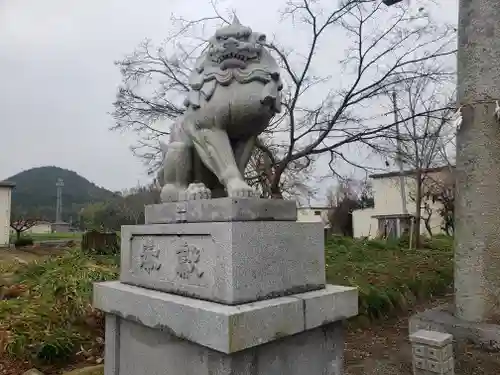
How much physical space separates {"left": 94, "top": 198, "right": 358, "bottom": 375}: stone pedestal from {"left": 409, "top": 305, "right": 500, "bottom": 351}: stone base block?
2768 mm

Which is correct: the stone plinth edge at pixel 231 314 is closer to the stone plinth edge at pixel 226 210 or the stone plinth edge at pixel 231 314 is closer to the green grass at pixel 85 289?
the stone plinth edge at pixel 226 210

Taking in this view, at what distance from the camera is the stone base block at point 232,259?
1.96 m

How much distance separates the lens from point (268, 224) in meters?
2.15

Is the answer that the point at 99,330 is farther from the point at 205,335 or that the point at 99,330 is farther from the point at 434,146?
the point at 434,146

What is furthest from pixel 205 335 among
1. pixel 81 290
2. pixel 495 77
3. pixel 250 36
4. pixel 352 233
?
pixel 352 233

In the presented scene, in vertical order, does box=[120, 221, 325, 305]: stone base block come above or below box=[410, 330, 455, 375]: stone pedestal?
above

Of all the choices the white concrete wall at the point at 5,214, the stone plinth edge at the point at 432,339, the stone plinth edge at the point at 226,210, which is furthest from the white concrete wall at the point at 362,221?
the stone plinth edge at the point at 226,210

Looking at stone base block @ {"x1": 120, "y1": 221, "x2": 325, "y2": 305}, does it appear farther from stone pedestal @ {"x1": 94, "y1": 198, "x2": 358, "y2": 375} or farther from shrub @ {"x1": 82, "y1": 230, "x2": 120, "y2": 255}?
shrub @ {"x1": 82, "y1": 230, "x2": 120, "y2": 255}

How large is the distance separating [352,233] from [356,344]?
18.8 m

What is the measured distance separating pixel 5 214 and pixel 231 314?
24.2m

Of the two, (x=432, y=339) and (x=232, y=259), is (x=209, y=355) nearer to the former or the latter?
(x=232, y=259)

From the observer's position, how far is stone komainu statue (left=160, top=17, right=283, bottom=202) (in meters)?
2.31

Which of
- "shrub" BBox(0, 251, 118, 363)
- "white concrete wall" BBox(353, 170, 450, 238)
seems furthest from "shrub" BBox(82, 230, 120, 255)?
"white concrete wall" BBox(353, 170, 450, 238)

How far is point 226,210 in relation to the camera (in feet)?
6.81
